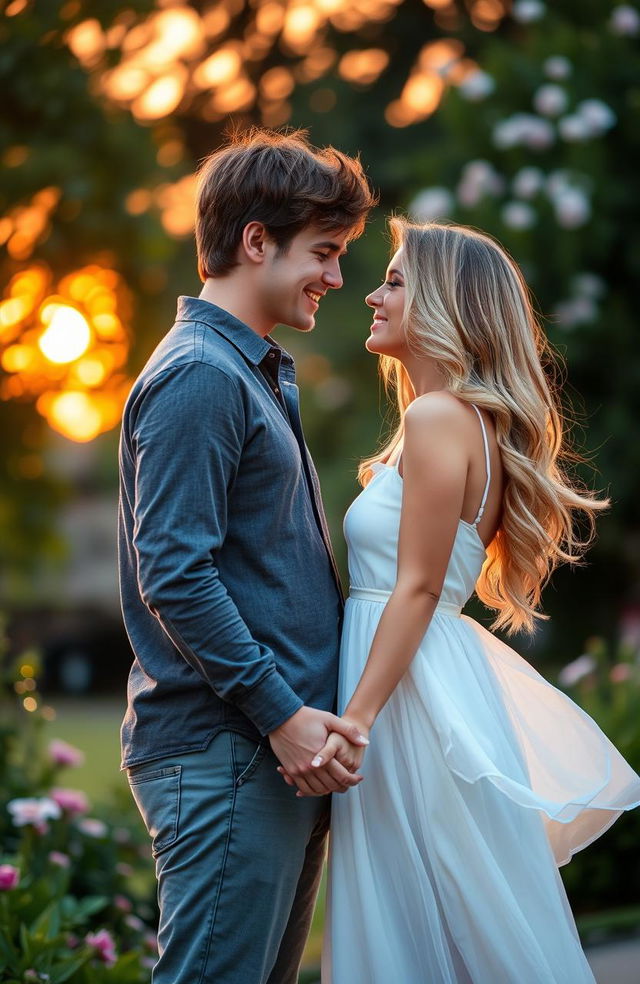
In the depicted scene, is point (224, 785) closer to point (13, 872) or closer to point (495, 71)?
point (13, 872)

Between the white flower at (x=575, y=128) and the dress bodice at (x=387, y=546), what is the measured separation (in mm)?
7046

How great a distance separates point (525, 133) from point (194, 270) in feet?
20.0

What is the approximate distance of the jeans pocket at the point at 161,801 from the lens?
7.67ft

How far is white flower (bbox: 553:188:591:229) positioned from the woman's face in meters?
6.47

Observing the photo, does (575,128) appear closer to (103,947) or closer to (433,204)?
(433,204)

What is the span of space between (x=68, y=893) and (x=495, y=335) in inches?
97.9

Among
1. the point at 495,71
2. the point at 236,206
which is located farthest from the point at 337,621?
the point at 495,71

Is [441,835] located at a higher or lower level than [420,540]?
lower

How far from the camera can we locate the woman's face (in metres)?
2.84

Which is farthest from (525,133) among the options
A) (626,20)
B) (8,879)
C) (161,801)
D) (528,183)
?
(161,801)

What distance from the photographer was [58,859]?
3.73 m

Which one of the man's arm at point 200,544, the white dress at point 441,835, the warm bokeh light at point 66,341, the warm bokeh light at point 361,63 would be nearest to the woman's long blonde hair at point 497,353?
the white dress at point 441,835

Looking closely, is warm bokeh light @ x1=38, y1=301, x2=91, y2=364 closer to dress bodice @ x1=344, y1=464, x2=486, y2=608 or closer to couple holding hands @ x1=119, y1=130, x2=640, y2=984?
couple holding hands @ x1=119, y1=130, x2=640, y2=984

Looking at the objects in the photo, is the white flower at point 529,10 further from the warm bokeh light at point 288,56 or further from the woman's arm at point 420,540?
the woman's arm at point 420,540
